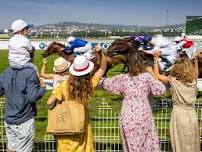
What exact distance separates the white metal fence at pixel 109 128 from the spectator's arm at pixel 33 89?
1239 mm

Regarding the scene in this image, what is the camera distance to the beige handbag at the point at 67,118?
4.98 metres

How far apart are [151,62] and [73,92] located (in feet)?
6.39

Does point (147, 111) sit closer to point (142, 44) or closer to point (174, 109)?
point (174, 109)

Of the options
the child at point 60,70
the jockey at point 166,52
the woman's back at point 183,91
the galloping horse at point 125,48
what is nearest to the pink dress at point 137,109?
the woman's back at point 183,91

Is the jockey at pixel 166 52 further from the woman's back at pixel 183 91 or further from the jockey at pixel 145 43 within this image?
the woman's back at pixel 183 91

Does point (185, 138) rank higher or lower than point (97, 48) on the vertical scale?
lower

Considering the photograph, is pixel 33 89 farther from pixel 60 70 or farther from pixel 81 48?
pixel 81 48

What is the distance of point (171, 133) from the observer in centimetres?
588

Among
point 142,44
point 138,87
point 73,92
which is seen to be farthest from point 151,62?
point 73,92

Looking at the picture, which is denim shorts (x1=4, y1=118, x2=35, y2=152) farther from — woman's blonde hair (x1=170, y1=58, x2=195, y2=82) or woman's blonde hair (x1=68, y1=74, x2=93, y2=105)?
woman's blonde hair (x1=170, y1=58, x2=195, y2=82)

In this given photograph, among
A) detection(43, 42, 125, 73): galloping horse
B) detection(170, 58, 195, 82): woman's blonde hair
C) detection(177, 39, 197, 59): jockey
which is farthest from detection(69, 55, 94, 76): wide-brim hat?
detection(177, 39, 197, 59): jockey

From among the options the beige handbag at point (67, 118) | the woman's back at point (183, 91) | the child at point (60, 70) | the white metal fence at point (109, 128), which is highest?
the child at point (60, 70)

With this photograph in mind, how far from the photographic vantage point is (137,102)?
537 cm

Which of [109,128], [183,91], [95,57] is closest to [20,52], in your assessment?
[95,57]
